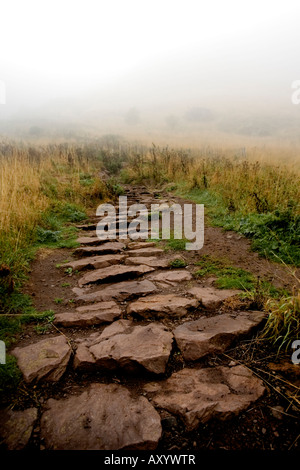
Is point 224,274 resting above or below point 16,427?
above

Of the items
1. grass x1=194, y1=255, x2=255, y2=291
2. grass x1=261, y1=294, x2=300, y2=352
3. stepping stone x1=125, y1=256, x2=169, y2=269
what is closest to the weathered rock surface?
stepping stone x1=125, y1=256, x2=169, y2=269

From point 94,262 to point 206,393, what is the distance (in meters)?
2.14

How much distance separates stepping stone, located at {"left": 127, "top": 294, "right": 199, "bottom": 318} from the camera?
2.23 meters

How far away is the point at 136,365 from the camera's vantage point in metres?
1.67

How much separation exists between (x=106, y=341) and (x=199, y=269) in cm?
151

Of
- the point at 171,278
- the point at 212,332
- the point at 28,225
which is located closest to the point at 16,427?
the point at 212,332

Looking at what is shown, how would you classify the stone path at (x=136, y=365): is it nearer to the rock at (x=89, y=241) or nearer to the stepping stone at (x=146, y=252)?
the stepping stone at (x=146, y=252)

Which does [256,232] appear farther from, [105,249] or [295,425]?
[295,425]

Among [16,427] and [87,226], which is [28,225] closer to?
[87,226]

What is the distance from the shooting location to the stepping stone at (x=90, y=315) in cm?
216

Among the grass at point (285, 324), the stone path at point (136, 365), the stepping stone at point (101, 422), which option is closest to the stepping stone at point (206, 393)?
the stone path at point (136, 365)

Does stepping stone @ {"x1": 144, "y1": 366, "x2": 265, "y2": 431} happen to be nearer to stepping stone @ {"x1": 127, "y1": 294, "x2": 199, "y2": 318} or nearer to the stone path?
the stone path

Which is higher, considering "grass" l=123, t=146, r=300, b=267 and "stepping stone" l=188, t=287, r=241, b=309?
"grass" l=123, t=146, r=300, b=267

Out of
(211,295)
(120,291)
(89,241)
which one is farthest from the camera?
(89,241)
